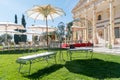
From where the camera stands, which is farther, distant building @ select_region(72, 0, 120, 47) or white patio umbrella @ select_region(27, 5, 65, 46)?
distant building @ select_region(72, 0, 120, 47)

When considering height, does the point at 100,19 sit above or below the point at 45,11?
above

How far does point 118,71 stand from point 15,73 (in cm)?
353

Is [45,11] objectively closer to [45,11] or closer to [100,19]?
[45,11]

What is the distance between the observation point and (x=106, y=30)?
32844 mm

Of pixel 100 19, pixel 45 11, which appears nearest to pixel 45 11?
pixel 45 11

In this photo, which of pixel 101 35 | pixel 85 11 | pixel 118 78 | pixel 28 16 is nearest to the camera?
pixel 118 78

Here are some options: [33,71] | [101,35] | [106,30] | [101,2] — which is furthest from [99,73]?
[101,35]

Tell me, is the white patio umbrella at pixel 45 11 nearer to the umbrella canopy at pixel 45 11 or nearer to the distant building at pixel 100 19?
the umbrella canopy at pixel 45 11

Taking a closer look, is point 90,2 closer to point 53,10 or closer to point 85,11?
point 85,11

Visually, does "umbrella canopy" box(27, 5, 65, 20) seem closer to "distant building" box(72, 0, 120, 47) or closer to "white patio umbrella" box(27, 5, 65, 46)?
"white patio umbrella" box(27, 5, 65, 46)

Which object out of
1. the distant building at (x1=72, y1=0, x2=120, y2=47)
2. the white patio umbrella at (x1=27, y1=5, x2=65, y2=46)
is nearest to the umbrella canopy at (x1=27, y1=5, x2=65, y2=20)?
the white patio umbrella at (x1=27, y1=5, x2=65, y2=46)

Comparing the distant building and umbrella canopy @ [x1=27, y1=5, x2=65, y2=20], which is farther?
the distant building

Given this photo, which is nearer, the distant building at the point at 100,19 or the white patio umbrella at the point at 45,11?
the white patio umbrella at the point at 45,11

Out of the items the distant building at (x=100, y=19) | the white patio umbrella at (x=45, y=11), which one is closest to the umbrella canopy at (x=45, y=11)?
the white patio umbrella at (x=45, y=11)
